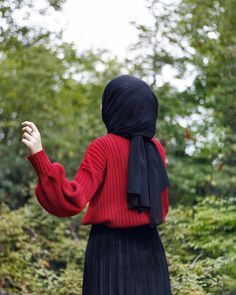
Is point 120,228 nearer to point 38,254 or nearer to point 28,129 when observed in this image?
point 28,129

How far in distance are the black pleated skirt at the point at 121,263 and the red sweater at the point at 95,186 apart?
8cm

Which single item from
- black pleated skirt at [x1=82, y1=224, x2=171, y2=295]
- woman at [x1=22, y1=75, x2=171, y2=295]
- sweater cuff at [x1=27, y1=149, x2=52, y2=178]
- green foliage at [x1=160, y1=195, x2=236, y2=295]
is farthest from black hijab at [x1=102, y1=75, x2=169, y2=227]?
green foliage at [x1=160, y1=195, x2=236, y2=295]

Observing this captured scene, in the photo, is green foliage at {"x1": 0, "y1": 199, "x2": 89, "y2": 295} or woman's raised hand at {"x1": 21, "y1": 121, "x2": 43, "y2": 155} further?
green foliage at {"x1": 0, "y1": 199, "x2": 89, "y2": 295}

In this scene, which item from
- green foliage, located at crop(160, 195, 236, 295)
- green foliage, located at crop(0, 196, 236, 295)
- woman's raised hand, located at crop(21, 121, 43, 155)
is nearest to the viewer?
woman's raised hand, located at crop(21, 121, 43, 155)

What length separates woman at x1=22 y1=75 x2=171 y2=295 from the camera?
3.06 metres

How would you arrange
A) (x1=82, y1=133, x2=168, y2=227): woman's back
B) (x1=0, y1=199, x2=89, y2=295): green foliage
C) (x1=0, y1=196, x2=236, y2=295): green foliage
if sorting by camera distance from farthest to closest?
(x1=0, y1=199, x2=89, y2=295): green foliage < (x1=0, y1=196, x2=236, y2=295): green foliage < (x1=82, y1=133, x2=168, y2=227): woman's back

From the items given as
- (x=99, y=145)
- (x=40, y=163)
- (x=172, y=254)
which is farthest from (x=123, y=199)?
(x=172, y=254)

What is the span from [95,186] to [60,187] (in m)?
0.19

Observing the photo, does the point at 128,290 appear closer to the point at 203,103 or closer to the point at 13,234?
the point at 13,234

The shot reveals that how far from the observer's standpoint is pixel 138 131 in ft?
10.4

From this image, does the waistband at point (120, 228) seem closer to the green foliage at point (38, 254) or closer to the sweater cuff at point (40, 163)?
the sweater cuff at point (40, 163)

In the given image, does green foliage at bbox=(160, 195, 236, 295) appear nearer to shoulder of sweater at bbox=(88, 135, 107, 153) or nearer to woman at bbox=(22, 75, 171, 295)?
woman at bbox=(22, 75, 171, 295)

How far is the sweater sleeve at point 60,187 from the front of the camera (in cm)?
291

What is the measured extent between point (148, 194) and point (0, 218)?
5.16m
